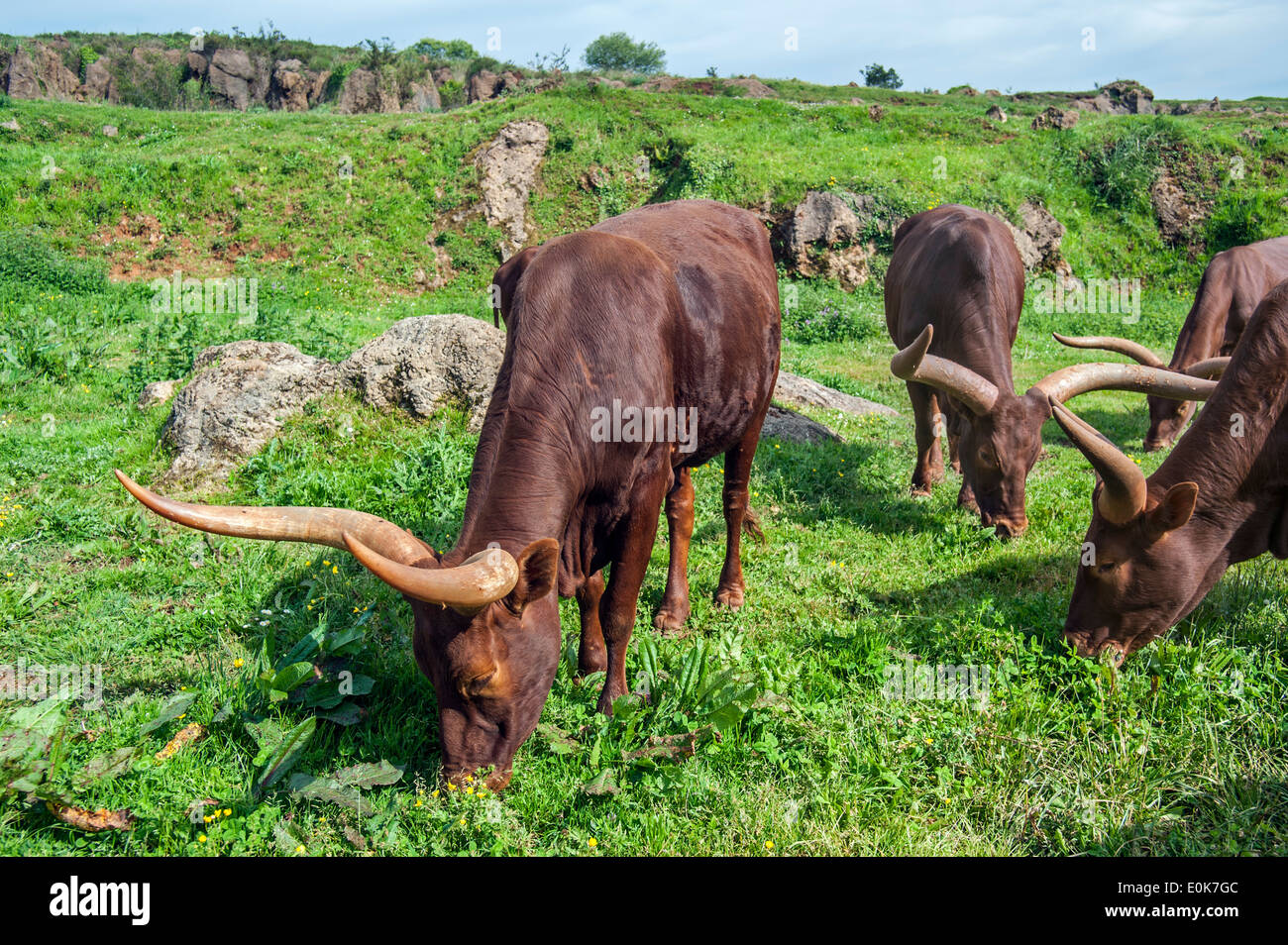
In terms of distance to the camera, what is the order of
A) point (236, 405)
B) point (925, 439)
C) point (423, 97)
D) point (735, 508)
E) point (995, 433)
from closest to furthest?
point (735, 508) < point (995, 433) < point (236, 405) < point (925, 439) < point (423, 97)

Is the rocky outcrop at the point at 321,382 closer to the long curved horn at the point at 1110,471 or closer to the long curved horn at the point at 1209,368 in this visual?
the long curved horn at the point at 1110,471

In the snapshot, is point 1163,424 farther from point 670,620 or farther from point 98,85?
point 98,85

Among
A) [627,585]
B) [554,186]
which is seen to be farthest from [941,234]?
[554,186]

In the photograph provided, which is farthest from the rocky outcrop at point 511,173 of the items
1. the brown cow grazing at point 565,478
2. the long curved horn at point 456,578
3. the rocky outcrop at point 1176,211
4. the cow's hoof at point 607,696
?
the long curved horn at point 456,578

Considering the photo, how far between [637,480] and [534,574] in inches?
40.1

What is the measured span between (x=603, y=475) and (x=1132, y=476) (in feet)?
8.12

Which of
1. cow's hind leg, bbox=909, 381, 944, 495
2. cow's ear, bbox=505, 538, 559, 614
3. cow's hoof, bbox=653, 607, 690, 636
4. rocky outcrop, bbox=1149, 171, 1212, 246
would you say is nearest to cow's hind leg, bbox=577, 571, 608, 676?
cow's hoof, bbox=653, 607, 690, 636

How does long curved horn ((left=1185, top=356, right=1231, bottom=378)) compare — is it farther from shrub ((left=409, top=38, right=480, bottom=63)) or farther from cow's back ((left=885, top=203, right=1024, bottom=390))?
shrub ((left=409, top=38, right=480, bottom=63))

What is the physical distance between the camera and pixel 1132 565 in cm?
425

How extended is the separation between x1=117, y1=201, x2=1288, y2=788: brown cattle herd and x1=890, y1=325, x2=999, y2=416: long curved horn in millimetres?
33

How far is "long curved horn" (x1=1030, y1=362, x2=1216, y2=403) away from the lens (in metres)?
4.93

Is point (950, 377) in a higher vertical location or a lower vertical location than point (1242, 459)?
higher

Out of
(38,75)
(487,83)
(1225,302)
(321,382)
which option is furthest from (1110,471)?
(38,75)
